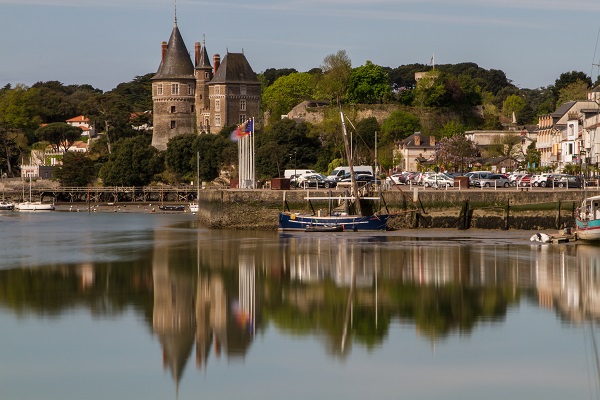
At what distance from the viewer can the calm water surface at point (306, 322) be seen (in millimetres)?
23234

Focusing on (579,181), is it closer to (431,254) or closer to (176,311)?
(431,254)

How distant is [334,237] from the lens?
50344 mm

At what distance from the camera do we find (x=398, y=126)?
335 ft

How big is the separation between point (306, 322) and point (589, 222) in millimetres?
19193

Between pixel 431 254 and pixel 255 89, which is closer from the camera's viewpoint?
pixel 431 254

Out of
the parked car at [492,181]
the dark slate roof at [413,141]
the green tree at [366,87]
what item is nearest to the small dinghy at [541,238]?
the parked car at [492,181]

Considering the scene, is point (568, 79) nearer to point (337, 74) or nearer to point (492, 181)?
point (337, 74)

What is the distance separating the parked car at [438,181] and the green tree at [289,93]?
53865 millimetres

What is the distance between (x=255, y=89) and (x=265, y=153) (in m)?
21.6

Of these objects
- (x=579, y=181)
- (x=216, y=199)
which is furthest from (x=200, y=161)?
(x=579, y=181)

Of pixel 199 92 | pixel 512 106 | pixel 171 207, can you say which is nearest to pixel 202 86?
pixel 199 92

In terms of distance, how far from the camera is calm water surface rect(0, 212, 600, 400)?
915 inches

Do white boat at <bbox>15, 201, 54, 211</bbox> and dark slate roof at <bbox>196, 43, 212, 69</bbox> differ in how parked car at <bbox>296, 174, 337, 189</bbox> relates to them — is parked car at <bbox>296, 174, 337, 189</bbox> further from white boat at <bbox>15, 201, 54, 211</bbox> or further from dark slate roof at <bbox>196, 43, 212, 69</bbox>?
dark slate roof at <bbox>196, 43, 212, 69</bbox>

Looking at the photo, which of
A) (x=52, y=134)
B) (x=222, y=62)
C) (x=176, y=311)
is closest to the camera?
(x=176, y=311)
